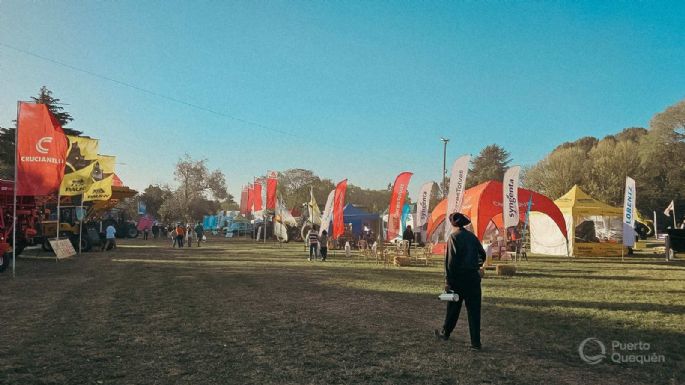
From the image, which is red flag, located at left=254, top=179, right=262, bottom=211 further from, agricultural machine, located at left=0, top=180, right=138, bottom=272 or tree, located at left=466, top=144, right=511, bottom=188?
tree, located at left=466, top=144, right=511, bottom=188

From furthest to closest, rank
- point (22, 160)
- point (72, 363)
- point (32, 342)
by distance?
point (22, 160)
point (32, 342)
point (72, 363)

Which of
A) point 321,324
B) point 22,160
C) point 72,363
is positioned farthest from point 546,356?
point 22,160

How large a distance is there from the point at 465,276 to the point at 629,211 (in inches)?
713

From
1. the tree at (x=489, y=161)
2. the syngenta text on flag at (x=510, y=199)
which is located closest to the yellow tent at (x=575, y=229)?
the syngenta text on flag at (x=510, y=199)

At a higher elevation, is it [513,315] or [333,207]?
[333,207]

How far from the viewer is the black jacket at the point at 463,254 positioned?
6055 millimetres

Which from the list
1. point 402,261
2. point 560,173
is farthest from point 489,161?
point 402,261

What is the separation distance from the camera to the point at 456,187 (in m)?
14.2

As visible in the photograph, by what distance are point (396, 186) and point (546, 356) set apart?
1556 cm

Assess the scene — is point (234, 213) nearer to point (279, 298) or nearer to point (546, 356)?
point (279, 298)

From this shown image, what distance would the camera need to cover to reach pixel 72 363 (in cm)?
509
